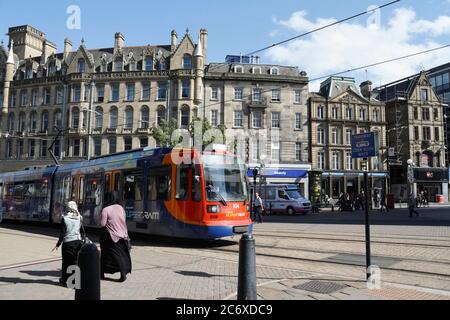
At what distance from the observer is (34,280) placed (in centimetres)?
724

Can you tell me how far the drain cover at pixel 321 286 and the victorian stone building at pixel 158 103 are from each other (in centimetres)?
3416

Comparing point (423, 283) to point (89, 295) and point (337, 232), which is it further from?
point (337, 232)

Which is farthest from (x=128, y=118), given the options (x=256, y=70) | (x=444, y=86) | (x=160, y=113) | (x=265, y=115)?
(x=444, y=86)

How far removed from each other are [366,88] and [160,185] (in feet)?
149

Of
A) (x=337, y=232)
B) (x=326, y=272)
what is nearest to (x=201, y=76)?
(x=337, y=232)

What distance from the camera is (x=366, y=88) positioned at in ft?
170

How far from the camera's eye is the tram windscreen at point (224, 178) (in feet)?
38.6

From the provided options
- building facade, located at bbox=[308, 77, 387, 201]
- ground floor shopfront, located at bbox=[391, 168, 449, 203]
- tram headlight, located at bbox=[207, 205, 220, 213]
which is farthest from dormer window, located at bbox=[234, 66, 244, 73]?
tram headlight, located at bbox=[207, 205, 220, 213]

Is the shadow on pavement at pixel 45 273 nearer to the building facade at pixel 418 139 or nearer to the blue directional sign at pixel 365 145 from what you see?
the blue directional sign at pixel 365 145

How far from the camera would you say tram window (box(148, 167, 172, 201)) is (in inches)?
484

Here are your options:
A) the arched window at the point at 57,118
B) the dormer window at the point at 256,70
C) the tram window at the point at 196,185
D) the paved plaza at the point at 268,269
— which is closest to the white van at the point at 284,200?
the paved plaza at the point at 268,269

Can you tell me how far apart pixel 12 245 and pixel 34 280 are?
226 inches

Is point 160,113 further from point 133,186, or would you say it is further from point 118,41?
point 133,186

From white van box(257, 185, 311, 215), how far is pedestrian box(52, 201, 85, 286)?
78.6 feet
